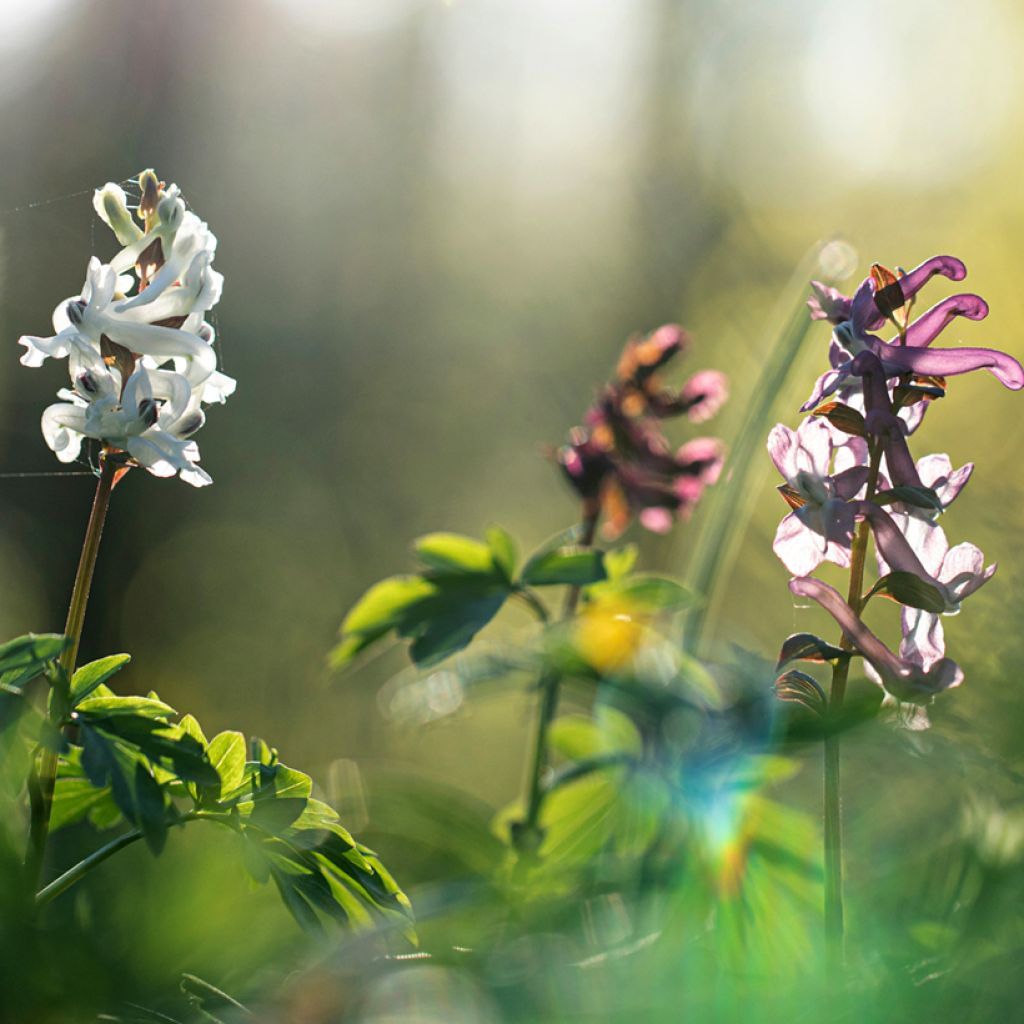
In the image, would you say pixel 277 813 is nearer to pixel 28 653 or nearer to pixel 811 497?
pixel 28 653

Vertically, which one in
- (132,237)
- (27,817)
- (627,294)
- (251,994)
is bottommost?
(627,294)

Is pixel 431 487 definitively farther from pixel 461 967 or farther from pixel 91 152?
pixel 461 967

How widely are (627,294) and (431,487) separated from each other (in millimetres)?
1545

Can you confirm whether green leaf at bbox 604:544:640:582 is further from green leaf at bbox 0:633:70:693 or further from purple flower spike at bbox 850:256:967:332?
green leaf at bbox 0:633:70:693

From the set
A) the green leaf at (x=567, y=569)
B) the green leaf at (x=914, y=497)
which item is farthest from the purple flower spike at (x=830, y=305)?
the green leaf at (x=567, y=569)

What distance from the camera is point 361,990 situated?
0.24 m

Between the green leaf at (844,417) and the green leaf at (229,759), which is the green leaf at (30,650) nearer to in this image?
the green leaf at (229,759)

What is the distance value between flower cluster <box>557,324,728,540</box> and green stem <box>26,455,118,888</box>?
68cm

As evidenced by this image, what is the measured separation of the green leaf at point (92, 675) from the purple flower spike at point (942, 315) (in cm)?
51

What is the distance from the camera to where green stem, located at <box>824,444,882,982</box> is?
0.34m

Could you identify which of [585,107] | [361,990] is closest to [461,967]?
[361,990]

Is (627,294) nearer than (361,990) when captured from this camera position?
No

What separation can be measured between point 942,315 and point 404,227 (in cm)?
657

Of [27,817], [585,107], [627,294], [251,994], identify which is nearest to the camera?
[251,994]
